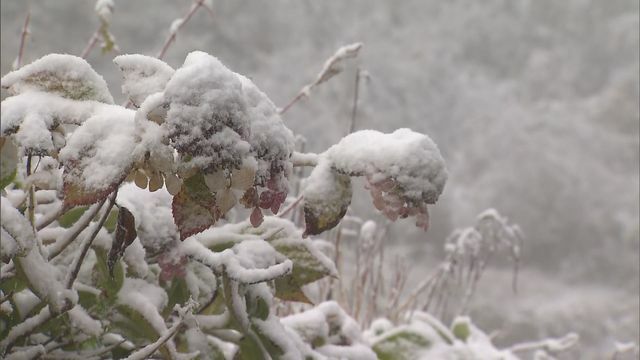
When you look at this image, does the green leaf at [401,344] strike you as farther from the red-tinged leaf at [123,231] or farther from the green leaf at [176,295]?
the red-tinged leaf at [123,231]

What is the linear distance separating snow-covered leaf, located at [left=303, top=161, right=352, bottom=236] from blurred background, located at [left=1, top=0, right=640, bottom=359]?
2.39 meters

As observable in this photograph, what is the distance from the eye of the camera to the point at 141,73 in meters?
0.38

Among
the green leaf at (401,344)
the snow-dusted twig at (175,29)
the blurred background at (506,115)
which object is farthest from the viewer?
the blurred background at (506,115)

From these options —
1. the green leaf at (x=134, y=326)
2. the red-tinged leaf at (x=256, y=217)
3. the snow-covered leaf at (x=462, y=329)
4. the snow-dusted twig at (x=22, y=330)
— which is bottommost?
the snow-dusted twig at (x=22, y=330)

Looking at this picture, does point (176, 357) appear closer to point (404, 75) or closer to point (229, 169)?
point (229, 169)

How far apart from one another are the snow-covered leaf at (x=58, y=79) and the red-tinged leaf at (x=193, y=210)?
90 millimetres

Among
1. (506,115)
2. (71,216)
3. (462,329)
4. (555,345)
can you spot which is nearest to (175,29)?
(71,216)

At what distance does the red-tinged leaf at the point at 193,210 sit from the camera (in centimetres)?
35

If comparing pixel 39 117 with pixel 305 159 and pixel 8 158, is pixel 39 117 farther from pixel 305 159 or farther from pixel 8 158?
pixel 305 159

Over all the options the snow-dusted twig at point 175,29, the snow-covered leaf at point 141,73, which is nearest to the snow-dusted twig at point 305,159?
the snow-covered leaf at point 141,73

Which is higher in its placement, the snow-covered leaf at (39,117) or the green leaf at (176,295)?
the green leaf at (176,295)

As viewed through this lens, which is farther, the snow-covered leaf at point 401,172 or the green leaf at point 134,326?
the green leaf at point 134,326

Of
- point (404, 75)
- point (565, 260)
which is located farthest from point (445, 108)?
point (565, 260)

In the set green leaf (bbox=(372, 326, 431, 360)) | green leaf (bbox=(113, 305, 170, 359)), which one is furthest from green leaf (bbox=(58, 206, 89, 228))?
green leaf (bbox=(372, 326, 431, 360))
